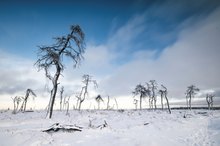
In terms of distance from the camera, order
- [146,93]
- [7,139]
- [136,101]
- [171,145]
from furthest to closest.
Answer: [136,101] < [146,93] < [171,145] < [7,139]

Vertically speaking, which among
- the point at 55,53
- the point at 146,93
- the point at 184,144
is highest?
the point at 55,53

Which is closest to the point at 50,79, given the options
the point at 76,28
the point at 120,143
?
the point at 76,28

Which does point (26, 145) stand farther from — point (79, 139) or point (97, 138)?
point (97, 138)

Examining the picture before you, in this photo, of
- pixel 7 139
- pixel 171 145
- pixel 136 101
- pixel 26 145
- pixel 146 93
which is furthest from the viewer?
pixel 136 101

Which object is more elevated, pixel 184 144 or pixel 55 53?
pixel 55 53

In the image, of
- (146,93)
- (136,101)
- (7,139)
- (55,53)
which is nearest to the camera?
(7,139)

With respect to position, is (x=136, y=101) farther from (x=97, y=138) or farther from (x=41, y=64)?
(x=97, y=138)

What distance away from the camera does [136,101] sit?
193ft

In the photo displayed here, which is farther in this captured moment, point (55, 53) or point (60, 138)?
point (55, 53)

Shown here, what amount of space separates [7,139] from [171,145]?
824 cm

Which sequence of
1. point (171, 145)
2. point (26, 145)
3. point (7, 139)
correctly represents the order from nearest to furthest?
point (26, 145)
point (7, 139)
point (171, 145)

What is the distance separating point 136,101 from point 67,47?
47.2 metres

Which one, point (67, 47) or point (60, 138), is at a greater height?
point (67, 47)

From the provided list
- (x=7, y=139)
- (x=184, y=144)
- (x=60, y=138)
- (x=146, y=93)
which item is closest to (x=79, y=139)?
(x=60, y=138)
